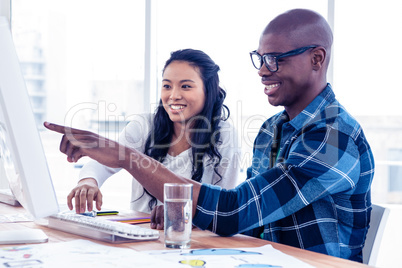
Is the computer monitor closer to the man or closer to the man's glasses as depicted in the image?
the man

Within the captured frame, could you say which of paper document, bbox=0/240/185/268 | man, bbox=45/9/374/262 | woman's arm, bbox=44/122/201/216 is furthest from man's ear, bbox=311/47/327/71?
paper document, bbox=0/240/185/268

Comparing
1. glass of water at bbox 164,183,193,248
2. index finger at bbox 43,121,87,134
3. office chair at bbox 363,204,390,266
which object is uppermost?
index finger at bbox 43,121,87,134

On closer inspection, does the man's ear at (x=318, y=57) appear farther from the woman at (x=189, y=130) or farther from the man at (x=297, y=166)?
the woman at (x=189, y=130)

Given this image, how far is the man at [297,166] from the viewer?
1.13 meters

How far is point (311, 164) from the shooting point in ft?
3.85

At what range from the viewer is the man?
1135 millimetres

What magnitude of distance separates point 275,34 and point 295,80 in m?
0.16

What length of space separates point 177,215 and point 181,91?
1.24 metres

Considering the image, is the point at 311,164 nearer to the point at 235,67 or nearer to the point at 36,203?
the point at 36,203

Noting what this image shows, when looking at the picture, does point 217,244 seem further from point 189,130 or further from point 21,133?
point 189,130

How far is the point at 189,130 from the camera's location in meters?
2.22

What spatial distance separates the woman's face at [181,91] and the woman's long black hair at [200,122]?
4 cm

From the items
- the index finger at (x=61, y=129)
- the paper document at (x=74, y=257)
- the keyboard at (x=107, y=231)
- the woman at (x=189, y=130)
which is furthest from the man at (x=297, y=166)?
the woman at (x=189, y=130)

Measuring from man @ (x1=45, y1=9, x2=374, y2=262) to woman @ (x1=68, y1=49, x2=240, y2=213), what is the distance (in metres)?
0.50
